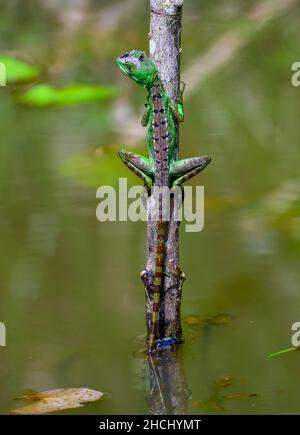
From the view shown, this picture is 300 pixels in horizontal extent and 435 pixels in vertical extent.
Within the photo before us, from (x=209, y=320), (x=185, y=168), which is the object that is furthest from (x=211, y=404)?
(x=185, y=168)

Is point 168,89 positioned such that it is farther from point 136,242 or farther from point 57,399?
point 136,242

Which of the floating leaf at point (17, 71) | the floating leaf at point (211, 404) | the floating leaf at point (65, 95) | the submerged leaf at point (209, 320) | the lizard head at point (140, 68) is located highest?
the floating leaf at point (17, 71)

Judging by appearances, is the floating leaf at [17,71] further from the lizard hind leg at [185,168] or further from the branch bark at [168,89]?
Answer: the branch bark at [168,89]

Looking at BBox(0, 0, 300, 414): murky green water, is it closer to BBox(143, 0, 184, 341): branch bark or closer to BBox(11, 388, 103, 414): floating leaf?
BBox(11, 388, 103, 414): floating leaf

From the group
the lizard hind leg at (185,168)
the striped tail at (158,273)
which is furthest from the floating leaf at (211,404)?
the lizard hind leg at (185,168)

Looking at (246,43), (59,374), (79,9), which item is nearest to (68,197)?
(59,374)

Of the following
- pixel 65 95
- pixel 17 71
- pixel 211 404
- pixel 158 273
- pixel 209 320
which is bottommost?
pixel 211 404

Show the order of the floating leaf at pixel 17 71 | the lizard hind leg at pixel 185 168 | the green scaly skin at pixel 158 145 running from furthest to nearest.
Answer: the floating leaf at pixel 17 71 < the lizard hind leg at pixel 185 168 < the green scaly skin at pixel 158 145
